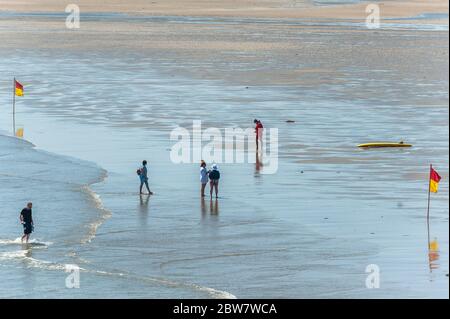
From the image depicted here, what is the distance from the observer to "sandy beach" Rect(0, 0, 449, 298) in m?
27.2

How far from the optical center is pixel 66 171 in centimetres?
4069

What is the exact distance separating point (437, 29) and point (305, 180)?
8354cm

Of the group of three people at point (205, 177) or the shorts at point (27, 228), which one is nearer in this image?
the shorts at point (27, 228)

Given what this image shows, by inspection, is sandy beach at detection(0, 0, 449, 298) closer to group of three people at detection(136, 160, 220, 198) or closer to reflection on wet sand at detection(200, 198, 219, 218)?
reflection on wet sand at detection(200, 198, 219, 218)

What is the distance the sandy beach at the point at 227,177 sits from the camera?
2720cm

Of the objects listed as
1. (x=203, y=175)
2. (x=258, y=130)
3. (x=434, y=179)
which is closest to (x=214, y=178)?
(x=203, y=175)

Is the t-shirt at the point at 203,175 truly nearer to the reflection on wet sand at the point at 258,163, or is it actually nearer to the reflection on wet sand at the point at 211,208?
the reflection on wet sand at the point at 211,208

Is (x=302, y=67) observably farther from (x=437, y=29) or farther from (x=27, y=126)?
(x=437, y=29)

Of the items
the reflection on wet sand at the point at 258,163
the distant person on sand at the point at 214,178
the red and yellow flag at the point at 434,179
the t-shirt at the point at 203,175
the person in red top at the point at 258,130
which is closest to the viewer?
the red and yellow flag at the point at 434,179

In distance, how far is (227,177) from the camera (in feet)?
129

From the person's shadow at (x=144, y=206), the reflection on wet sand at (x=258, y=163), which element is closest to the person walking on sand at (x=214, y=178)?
the person's shadow at (x=144, y=206)

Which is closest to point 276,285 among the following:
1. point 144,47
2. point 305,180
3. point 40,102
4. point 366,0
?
point 305,180

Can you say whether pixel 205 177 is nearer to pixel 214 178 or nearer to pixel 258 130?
pixel 214 178

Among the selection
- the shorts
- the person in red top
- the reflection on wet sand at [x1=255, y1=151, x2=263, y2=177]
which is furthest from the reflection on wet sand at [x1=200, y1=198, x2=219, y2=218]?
the person in red top
